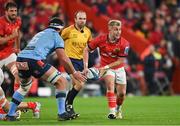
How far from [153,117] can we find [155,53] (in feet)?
44.3

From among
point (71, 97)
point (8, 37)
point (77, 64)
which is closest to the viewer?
point (8, 37)

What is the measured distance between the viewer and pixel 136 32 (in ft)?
101

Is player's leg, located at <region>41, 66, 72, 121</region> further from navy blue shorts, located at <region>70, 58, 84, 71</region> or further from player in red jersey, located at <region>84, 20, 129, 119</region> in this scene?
navy blue shorts, located at <region>70, 58, 84, 71</region>

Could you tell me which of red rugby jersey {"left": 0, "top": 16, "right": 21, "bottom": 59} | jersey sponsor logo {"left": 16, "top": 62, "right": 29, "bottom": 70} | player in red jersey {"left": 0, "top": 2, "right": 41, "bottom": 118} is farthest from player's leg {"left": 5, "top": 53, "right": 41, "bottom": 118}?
jersey sponsor logo {"left": 16, "top": 62, "right": 29, "bottom": 70}

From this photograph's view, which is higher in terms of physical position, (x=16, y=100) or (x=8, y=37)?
(x=8, y=37)

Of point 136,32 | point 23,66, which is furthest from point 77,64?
point 136,32

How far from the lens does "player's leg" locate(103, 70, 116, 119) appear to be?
15.7 m

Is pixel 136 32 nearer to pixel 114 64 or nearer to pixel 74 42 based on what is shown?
pixel 74 42

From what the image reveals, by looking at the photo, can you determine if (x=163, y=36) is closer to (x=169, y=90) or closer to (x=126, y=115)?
(x=169, y=90)

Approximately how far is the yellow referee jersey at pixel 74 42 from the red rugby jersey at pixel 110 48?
124cm

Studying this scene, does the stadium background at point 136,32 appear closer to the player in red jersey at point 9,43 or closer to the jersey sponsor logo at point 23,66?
the player in red jersey at point 9,43

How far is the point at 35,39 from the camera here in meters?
14.6

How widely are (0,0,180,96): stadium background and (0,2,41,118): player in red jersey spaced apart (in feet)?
35.4

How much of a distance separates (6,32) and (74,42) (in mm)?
2138
